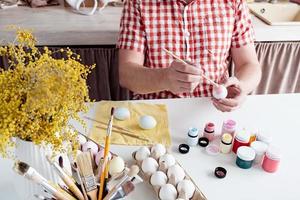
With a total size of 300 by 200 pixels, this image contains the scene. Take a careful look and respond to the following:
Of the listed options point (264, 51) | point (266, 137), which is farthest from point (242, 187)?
point (264, 51)

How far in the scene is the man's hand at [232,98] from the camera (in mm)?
1045

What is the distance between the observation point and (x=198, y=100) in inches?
44.1

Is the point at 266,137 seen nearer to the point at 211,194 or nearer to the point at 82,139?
the point at 211,194

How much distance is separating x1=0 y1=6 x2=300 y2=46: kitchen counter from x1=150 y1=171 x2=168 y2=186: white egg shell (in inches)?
38.2

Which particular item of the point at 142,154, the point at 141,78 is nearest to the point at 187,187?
the point at 142,154

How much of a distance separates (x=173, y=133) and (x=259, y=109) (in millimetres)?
305

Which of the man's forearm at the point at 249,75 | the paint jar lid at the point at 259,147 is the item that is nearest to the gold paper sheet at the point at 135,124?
the paint jar lid at the point at 259,147

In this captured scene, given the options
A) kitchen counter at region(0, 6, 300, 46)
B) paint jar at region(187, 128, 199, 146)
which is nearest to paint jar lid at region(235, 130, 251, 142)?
paint jar at region(187, 128, 199, 146)

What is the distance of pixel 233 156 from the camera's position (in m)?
0.91

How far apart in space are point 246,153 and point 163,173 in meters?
0.22

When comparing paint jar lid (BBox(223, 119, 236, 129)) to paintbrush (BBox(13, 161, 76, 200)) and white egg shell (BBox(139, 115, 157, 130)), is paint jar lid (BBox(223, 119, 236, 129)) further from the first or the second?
paintbrush (BBox(13, 161, 76, 200))

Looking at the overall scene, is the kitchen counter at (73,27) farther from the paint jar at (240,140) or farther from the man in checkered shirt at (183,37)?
the paint jar at (240,140)

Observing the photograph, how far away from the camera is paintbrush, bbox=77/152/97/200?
0.69 m

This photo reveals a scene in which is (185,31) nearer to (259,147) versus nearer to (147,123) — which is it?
(147,123)
